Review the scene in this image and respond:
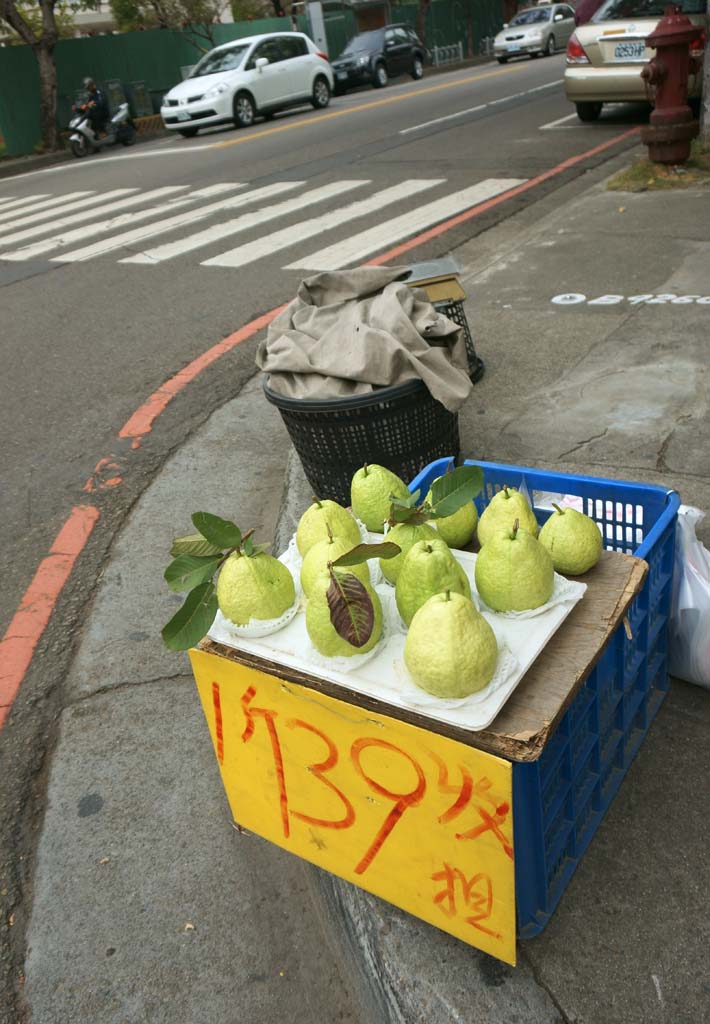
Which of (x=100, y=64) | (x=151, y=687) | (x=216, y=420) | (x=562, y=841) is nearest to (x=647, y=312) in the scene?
(x=216, y=420)

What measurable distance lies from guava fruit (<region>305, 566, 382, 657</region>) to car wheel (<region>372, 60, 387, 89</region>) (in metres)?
27.5

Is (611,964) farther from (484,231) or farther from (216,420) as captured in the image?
(484,231)

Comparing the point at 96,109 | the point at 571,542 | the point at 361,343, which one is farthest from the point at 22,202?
the point at 571,542

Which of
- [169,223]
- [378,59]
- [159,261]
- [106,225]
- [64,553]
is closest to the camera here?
[64,553]

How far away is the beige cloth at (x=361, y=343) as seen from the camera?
11.1 feet

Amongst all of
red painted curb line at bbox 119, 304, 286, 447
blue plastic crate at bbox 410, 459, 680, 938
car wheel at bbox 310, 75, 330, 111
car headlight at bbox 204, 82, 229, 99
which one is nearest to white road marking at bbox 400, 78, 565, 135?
car wheel at bbox 310, 75, 330, 111

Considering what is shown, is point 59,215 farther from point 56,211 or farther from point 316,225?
point 316,225

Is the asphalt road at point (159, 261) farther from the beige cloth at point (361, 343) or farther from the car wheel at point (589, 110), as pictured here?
the beige cloth at point (361, 343)

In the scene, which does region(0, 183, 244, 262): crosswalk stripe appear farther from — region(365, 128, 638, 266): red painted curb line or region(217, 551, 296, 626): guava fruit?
region(217, 551, 296, 626): guava fruit

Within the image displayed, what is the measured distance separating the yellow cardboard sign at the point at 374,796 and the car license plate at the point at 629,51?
10.9 metres

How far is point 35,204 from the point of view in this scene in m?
13.4

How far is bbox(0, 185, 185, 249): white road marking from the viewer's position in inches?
435

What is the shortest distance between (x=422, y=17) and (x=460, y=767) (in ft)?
133

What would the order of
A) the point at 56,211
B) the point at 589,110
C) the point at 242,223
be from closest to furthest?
the point at 242,223 < the point at 56,211 < the point at 589,110
